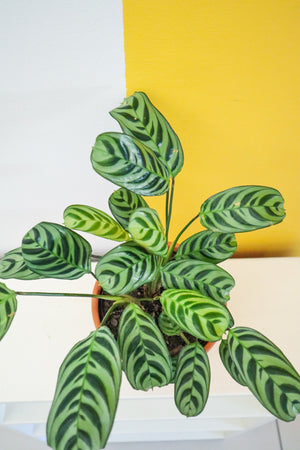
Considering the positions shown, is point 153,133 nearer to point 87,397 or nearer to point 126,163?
point 126,163

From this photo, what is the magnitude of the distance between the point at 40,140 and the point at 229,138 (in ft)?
1.54

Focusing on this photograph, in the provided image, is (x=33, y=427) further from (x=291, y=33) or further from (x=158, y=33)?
(x=291, y=33)

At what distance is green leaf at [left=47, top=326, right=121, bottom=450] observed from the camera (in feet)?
1.58

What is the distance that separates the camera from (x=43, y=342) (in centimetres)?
99

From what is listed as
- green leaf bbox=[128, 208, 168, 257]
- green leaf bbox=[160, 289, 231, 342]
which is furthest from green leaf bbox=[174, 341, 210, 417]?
green leaf bbox=[128, 208, 168, 257]

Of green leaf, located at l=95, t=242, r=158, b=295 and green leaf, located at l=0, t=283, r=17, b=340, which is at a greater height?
green leaf, located at l=95, t=242, r=158, b=295

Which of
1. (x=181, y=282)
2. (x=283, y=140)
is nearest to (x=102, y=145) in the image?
(x=181, y=282)

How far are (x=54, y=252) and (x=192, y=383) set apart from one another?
32 cm

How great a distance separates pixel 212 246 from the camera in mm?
714

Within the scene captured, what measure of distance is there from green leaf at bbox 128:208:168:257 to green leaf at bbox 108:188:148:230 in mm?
175

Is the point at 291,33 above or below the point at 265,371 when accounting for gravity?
above

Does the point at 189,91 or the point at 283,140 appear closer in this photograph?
the point at 189,91

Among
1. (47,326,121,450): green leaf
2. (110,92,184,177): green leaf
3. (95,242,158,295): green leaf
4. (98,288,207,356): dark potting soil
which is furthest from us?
(98,288,207,356): dark potting soil

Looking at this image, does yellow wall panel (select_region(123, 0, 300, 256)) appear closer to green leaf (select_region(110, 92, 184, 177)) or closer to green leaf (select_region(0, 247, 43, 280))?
green leaf (select_region(110, 92, 184, 177))
